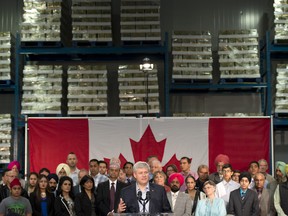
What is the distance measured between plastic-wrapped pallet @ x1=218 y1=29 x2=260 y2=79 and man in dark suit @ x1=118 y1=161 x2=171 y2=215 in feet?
30.9

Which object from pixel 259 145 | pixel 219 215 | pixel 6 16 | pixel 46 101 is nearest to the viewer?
pixel 219 215

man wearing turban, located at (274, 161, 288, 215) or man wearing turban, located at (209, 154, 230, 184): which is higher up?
A: man wearing turban, located at (209, 154, 230, 184)

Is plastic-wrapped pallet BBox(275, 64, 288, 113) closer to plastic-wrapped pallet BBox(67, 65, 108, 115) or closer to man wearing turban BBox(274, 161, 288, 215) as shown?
plastic-wrapped pallet BBox(67, 65, 108, 115)

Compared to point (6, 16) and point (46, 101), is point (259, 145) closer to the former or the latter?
point (46, 101)

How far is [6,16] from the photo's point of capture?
17.5 meters

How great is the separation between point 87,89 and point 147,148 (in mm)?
2442

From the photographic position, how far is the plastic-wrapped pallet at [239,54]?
1594 centimetres

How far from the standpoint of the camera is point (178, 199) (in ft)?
33.2

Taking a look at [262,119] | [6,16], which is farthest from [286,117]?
[6,16]

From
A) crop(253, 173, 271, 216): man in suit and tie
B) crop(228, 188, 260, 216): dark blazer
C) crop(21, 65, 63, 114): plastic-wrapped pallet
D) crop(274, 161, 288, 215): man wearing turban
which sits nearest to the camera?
crop(228, 188, 260, 216): dark blazer

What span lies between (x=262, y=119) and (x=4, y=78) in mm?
6376

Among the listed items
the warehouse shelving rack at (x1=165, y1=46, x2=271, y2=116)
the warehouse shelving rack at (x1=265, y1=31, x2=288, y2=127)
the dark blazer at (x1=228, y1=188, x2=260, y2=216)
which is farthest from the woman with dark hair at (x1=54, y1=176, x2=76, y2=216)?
the warehouse shelving rack at (x1=265, y1=31, x2=288, y2=127)

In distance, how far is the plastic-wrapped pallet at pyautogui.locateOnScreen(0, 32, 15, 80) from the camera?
15875 millimetres

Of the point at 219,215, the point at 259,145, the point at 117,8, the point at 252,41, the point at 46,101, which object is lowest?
the point at 219,215
